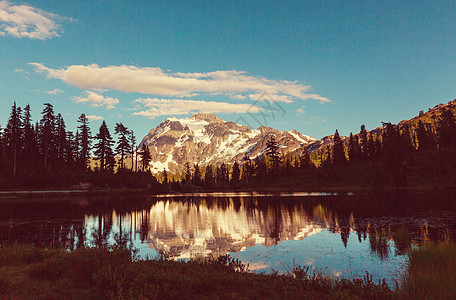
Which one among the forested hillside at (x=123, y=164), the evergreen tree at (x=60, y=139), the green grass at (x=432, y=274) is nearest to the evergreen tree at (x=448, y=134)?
the forested hillside at (x=123, y=164)

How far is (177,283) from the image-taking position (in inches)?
343

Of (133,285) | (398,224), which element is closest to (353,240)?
(398,224)

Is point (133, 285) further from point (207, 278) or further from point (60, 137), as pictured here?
point (60, 137)

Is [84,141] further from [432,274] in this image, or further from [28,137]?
[432,274]

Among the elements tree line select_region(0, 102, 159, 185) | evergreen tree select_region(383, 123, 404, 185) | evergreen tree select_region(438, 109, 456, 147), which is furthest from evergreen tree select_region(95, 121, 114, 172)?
evergreen tree select_region(438, 109, 456, 147)

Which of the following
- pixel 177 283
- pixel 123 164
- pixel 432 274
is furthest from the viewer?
pixel 123 164

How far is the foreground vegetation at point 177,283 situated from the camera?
8117 millimetres

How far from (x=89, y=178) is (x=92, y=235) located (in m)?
61.6

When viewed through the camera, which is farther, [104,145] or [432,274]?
[104,145]

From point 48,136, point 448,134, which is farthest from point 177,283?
point 448,134

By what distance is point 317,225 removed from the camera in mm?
24859

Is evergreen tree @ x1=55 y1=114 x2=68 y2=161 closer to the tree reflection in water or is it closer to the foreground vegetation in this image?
the tree reflection in water

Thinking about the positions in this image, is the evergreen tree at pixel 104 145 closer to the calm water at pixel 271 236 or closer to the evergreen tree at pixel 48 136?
the evergreen tree at pixel 48 136

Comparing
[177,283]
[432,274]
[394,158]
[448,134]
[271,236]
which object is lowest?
[271,236]
